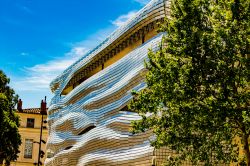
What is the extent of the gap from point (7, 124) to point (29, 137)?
24399 mm

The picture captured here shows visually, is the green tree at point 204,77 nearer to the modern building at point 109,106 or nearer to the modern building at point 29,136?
the modern building at point 109,106

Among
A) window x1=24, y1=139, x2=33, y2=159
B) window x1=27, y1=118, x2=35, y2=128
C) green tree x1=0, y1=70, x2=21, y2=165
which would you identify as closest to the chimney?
window x1=27, y1=118, x2=35, y2=128

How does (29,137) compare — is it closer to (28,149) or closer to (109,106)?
(28,149)

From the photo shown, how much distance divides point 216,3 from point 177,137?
4.60 meters

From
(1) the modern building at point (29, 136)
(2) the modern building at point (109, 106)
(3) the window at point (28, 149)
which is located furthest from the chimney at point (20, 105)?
(2) the modern building at point (109, 106)

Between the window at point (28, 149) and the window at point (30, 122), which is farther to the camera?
the window at point (30, 122)

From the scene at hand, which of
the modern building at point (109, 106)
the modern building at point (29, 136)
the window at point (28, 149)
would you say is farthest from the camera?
the window at point (28, 149)

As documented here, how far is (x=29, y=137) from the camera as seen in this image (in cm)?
6062

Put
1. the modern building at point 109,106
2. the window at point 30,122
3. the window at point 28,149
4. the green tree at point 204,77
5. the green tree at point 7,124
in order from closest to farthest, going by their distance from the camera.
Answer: the green tree at point 204,77 < the modern building at point 109,106 < the green tree at point 7,124 < the window at point 28,149 < the window at point 30,122

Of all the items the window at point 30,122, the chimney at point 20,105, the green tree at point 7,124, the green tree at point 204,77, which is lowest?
the green tree at point 204,77

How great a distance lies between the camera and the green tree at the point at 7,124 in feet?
119

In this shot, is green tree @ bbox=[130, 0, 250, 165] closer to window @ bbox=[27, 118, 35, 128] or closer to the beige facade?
the beige facade

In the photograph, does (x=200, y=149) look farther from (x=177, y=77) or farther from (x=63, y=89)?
(x=63, y=89)

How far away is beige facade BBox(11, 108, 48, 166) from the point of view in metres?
59.8
